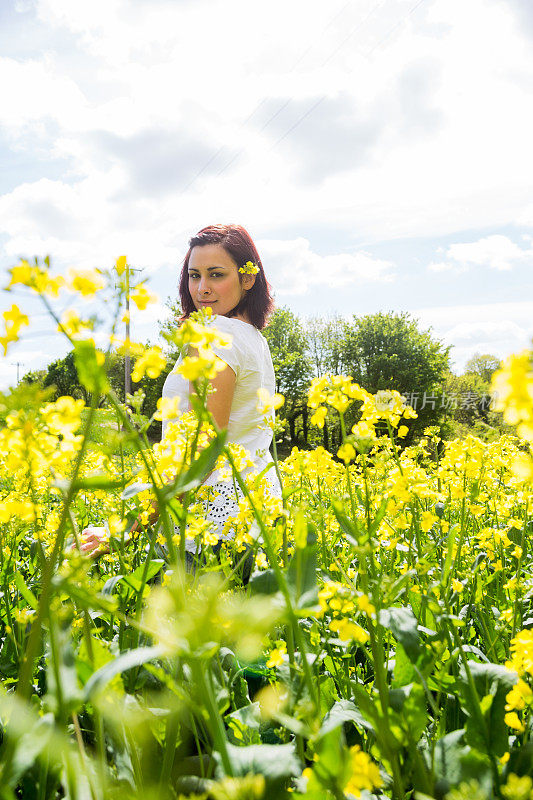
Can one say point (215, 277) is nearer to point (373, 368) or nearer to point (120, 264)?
point (120, 264)

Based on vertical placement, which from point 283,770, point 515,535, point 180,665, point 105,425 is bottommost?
point 515,535

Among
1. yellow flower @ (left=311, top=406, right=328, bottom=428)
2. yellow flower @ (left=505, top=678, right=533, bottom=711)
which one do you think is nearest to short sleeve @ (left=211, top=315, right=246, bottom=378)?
yellow flower @ (left=311, top=406, right=328, bottom=428)

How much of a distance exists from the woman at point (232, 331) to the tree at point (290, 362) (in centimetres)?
2463

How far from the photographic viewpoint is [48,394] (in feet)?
2.36

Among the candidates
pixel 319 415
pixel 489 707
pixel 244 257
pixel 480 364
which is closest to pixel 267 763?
pixel 489 707

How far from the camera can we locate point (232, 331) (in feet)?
9.53

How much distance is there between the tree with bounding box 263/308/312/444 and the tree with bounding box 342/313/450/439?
2619 mm

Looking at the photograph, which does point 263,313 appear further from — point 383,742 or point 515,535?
point 383,742

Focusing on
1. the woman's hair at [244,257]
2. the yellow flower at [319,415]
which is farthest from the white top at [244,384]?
the yellow flower at [319,415]

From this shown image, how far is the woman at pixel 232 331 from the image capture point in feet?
8.86

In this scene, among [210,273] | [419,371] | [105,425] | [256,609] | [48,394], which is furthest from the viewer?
[419,371]

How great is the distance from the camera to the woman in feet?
8.86

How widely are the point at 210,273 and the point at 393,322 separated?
28480mm

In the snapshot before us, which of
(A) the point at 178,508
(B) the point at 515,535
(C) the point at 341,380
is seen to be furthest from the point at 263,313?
(A) the point at 178,508
